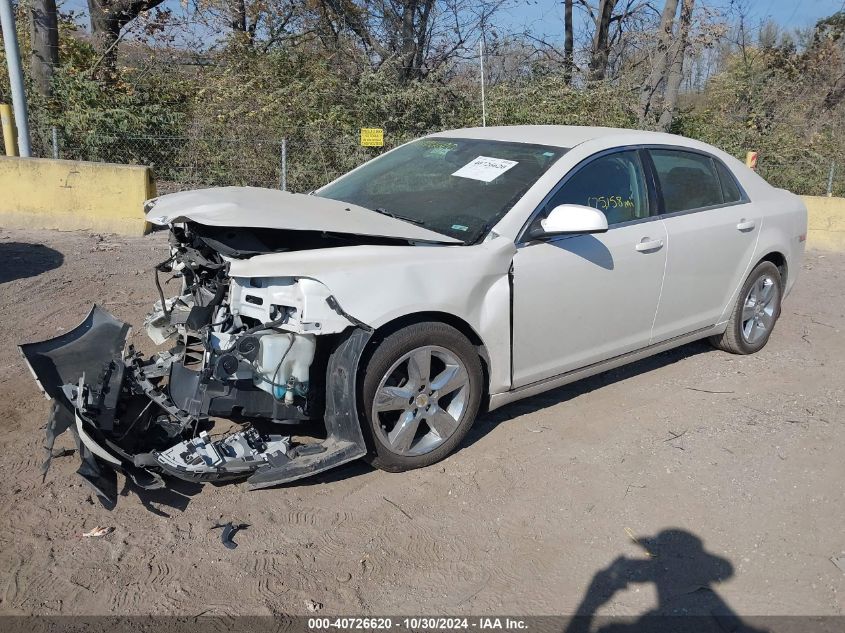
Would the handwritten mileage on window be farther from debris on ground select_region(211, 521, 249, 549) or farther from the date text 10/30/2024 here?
debris on ground select_region(211, 521, 249, 549)

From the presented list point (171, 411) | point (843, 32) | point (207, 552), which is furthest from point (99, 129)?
point (843, 32)

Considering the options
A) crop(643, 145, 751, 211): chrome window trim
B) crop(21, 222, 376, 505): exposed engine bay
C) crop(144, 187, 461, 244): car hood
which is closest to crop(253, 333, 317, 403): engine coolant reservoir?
crop(21, 222, 376, 505): exposed engine bay

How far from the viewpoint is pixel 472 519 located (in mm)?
3449

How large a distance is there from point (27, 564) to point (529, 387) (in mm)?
2580

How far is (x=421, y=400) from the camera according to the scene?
12.1 ft

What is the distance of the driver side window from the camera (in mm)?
4242

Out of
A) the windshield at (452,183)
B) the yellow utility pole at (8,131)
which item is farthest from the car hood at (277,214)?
the yellow utility pole at (8,131)

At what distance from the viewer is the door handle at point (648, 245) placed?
14.6ft

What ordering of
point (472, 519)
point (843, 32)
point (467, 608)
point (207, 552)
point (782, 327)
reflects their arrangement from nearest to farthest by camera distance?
point (467, 608) < point (207, 552) < point (472, 519) < point (782, 327) < point (843, 32)

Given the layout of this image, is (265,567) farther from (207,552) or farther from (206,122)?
(206,122)

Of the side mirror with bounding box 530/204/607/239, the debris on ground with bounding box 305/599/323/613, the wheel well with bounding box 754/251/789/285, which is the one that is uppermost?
the side mirror with bounding box 530/204/607/239

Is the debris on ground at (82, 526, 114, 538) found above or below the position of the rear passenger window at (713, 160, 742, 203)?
below

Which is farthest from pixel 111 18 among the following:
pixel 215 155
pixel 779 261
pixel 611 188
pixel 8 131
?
pixel 779 261

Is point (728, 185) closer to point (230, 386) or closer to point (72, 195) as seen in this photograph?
point (230, 386)
